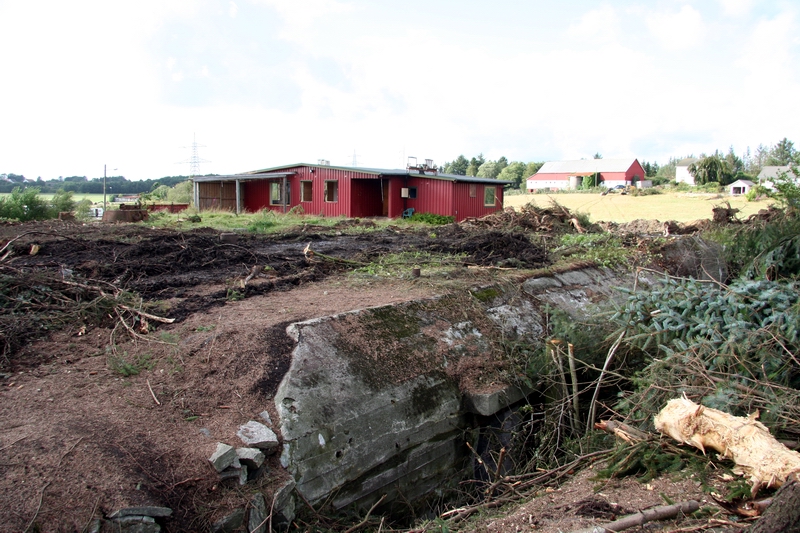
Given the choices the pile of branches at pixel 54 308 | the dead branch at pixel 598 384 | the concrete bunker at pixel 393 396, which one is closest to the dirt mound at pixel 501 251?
the concrete bunker at pixel 393 396

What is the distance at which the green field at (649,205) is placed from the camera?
2491 centimetres

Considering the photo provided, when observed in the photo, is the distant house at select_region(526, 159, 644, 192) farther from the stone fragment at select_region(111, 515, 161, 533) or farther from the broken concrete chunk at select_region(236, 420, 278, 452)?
the stone fragment at select_region(111, 515, 161, 533)

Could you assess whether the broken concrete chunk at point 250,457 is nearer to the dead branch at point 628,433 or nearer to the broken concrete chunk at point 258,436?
the broken concrete chunk at point 258,436

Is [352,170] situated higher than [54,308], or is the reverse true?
[352,170]

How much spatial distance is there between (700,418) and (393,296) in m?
4.34

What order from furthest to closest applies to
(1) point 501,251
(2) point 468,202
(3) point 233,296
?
(2) point 468,202 < (1) point 501,251 < (3) point 233,296

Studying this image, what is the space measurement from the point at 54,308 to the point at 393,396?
4.22 meters

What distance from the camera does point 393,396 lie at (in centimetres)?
574

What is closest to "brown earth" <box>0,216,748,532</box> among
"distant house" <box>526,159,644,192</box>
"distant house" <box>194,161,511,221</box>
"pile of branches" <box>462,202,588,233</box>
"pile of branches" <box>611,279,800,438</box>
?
"pile of branches" <box>611,279,800,438</box>

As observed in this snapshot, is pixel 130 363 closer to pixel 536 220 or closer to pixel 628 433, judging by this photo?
pixel 628 433

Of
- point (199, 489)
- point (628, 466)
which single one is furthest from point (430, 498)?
point (199, 489)

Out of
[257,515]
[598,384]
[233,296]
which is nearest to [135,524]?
[257,515]

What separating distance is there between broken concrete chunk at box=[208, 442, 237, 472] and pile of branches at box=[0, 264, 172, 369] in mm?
2381

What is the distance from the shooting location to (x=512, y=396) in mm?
6602
